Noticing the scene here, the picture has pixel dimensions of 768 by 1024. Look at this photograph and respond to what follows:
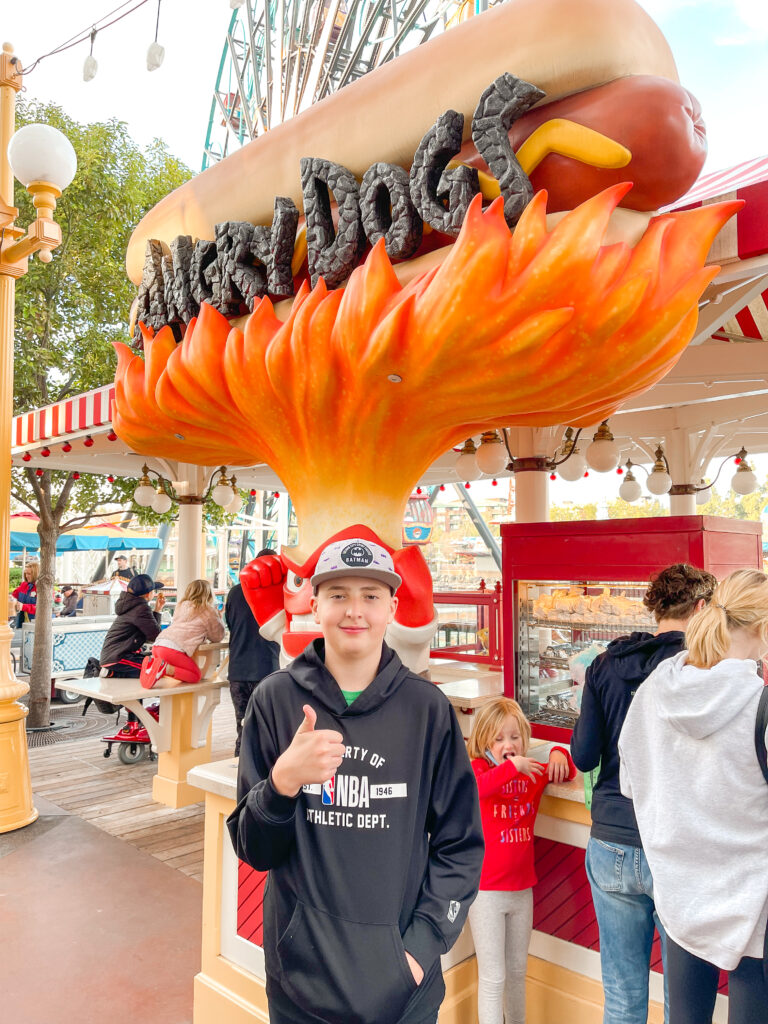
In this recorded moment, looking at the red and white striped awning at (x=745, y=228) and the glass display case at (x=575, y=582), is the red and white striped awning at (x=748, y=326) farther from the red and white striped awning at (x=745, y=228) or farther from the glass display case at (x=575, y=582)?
the red and white striped awning at (x=745, y=228)

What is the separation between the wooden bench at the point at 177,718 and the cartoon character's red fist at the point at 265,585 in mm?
3241

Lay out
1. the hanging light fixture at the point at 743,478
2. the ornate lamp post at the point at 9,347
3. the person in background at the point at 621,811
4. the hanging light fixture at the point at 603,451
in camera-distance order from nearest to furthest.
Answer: the person in background at the point at 621,811
the ornate lamp post at the point at 9,347
the hanging light fixture at the point at 603,451
the hanging light fixture at the point at 743,478

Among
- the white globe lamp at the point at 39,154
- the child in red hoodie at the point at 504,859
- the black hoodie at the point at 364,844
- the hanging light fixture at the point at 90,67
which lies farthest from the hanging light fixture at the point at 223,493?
the black hoodie at the point at 364,844

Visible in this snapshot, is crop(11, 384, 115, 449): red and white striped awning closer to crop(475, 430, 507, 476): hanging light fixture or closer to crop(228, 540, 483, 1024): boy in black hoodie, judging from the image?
crop(475, 430, 507, 476): hanging light fixture

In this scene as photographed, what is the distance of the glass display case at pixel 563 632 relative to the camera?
4453 mm

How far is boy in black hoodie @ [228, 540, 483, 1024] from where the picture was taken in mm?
1444

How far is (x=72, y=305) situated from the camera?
860 centimetres

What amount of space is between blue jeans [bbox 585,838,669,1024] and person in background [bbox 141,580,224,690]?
14.1 feet

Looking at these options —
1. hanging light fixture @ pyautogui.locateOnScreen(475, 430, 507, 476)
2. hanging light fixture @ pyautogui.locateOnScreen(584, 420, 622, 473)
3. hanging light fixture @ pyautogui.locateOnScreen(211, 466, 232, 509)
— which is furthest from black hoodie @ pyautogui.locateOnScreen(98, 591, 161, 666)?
hanging light fixture @ pyautogui.locateOnScreen(584, 420, 622, 473)

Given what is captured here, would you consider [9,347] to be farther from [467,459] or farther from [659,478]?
[659,478]

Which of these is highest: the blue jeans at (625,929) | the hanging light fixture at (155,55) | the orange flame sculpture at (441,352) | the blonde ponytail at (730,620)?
the hanging light fixture at (155,55)

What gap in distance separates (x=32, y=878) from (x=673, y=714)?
4110mm

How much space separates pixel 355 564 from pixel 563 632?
11.5ft

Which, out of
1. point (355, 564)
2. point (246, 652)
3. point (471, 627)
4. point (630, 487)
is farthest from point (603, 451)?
point (355, 564)
